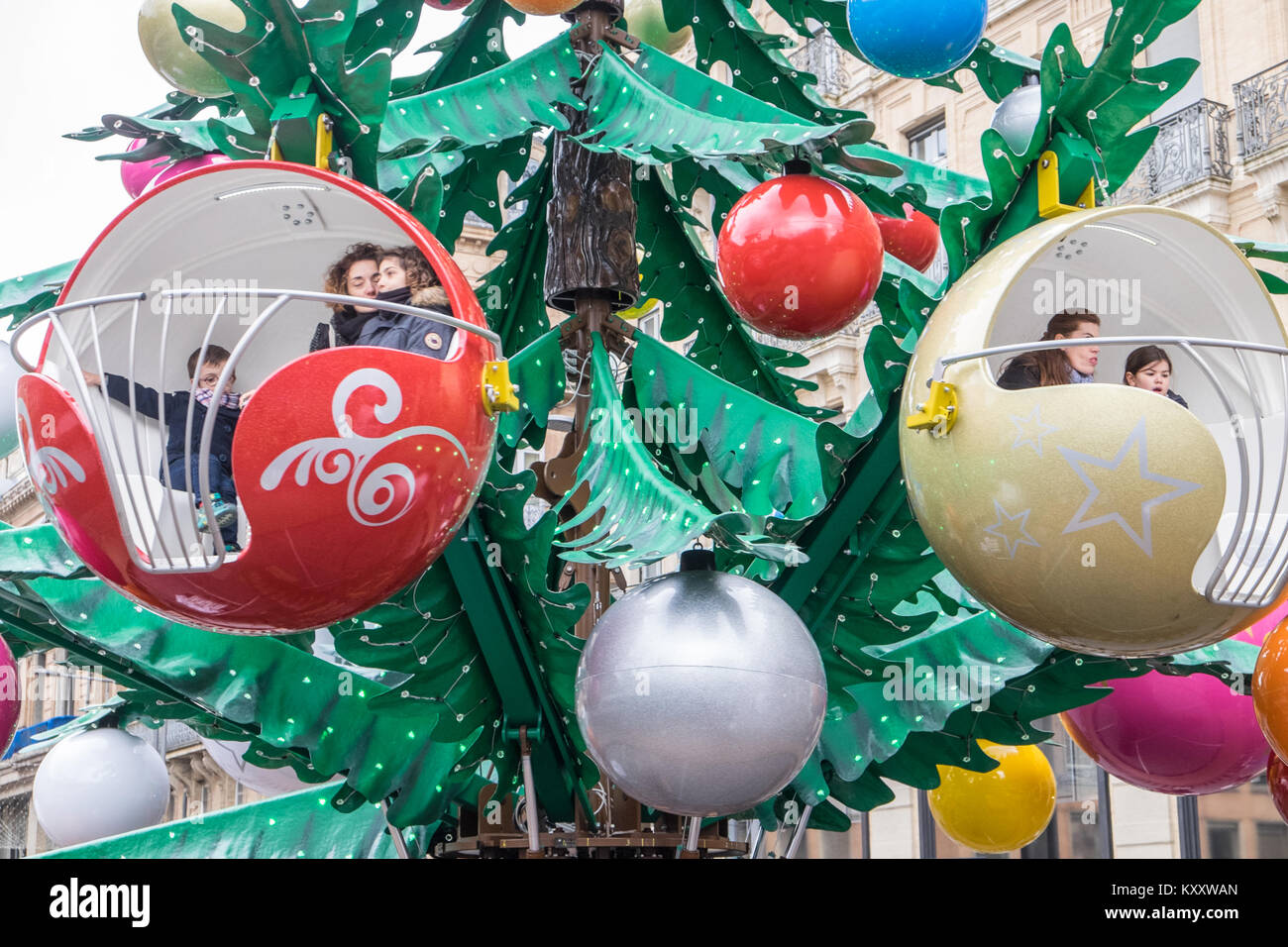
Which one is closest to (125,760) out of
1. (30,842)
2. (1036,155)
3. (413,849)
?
(413,849)

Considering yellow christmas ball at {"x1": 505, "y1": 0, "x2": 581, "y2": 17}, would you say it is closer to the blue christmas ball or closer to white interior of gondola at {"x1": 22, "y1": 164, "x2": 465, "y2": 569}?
the blue christmas ball

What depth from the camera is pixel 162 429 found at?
90.4 inches

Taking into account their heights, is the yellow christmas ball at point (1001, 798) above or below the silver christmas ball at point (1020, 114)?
below

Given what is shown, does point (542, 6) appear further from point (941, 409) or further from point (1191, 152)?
point (1191, 152)

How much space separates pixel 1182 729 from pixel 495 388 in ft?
8.48

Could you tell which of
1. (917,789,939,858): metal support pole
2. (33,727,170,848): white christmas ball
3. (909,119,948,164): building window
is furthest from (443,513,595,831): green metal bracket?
(909,119,948,164): building window

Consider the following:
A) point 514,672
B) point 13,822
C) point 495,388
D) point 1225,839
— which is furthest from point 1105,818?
point 13,822

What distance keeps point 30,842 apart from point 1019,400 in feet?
85.5

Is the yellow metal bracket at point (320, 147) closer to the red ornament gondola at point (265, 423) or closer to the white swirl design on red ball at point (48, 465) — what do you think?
the red ornament gondola at point (265, 423)

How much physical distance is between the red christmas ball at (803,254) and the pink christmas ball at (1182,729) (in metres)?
1.58

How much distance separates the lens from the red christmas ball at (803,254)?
336cm

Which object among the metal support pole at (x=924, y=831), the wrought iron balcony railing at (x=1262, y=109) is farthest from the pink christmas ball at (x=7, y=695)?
the metal support pole at (x=924, y=831)
